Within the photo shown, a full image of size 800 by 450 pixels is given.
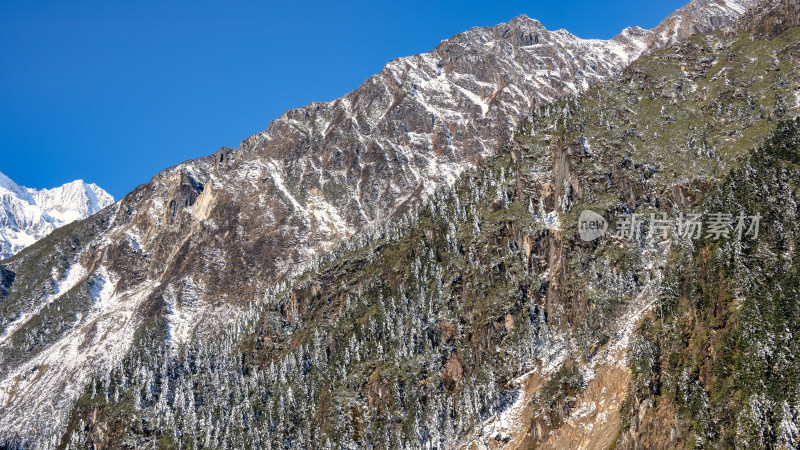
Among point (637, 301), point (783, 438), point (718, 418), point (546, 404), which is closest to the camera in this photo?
point (783, 438)

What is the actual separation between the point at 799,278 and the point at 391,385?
120 meters

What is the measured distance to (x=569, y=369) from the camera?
159m

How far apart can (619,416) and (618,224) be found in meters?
80.8

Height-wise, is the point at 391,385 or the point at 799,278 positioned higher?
the point at 391,385

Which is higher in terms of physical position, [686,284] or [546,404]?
[686,284]

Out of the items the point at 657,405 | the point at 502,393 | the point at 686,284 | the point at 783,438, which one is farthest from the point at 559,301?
the point at 783,438

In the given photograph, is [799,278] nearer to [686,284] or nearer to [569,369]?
[686,284]

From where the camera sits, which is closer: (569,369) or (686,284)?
(686,284)

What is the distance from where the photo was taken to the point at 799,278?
11456cm

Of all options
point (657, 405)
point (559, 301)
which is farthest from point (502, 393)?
point (657, 405)

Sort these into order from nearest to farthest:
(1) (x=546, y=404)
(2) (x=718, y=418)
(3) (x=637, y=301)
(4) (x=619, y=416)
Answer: (2) (x=718, y=418) → (4) (x=619, y=416) → (1) (x=546, y=404) → (3) (x=637, y=301)

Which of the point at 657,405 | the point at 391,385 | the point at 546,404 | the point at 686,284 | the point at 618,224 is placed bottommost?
the point at 657,405

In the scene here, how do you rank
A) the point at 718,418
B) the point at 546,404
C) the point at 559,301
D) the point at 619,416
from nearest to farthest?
the point at 718,418 < the point at 619,416 < the point at 546,404 < the point at 559,301

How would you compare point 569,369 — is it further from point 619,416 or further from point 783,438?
point 783,438
